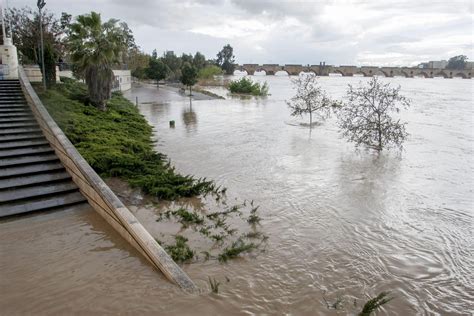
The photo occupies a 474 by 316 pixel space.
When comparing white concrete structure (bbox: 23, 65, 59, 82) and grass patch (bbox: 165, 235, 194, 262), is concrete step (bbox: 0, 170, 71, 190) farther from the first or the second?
white concrete structure (bbox: 23, 65, 59, 82)

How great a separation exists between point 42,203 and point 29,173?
3.99 feet

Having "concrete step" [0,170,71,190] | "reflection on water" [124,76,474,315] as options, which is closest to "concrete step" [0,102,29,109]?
"concrete step" [0,170,71,190]

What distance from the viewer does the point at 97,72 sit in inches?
681

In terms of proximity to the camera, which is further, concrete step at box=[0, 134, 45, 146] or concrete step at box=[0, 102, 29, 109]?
concrete step at box=[0, 102, 29, 109]

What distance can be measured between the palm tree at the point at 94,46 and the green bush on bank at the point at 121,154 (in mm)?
1738

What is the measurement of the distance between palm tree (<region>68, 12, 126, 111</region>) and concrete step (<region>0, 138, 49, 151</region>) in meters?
8.98

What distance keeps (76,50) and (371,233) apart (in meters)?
16.6

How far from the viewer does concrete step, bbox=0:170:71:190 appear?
7315 mm

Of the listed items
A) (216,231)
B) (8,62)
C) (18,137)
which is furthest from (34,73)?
(216,231)

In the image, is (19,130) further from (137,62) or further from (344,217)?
(137,62)

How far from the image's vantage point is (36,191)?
24.0 ft

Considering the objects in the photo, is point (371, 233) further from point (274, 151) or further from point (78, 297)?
point (274, 151)

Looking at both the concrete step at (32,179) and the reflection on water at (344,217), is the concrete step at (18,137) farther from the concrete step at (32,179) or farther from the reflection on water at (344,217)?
the reflection on water at (344,217)

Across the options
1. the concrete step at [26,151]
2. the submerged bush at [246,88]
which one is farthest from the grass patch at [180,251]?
the submerged bush at [246,88]
